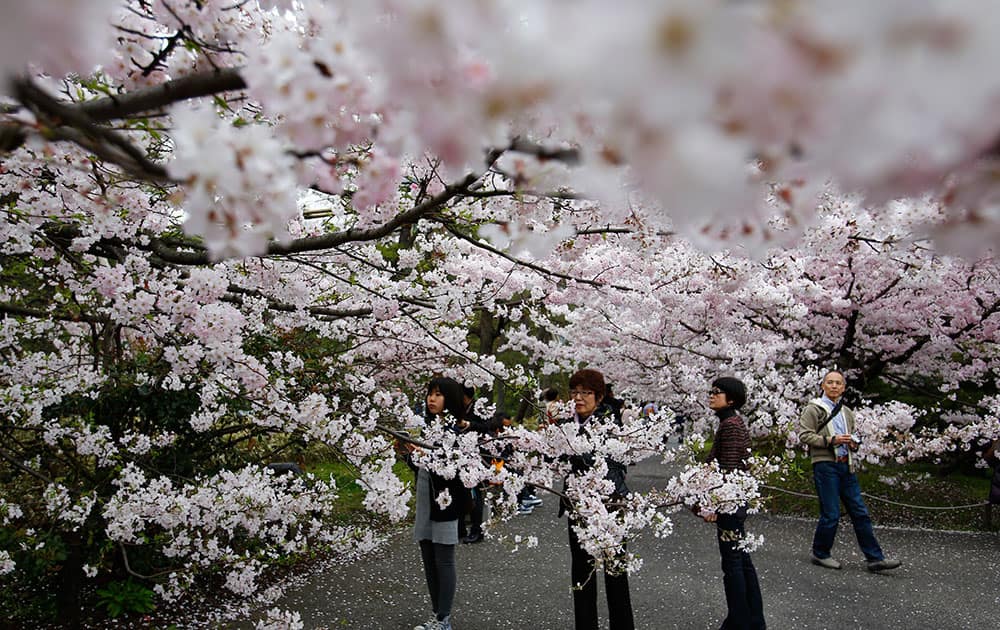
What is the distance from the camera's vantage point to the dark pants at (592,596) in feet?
13.6

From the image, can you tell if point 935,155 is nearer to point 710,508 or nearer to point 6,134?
point 6,134

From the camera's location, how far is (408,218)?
261 cm

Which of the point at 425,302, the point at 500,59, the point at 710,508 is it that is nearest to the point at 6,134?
the point at 500,59

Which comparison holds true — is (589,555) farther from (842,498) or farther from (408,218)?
(842,498)

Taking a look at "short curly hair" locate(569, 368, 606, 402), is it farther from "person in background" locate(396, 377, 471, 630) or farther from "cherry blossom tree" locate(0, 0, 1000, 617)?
"person in background" locate(396, 377, 471, 630)

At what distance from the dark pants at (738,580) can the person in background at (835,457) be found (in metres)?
1.96

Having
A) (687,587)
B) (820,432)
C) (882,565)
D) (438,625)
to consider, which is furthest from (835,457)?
(438,625)

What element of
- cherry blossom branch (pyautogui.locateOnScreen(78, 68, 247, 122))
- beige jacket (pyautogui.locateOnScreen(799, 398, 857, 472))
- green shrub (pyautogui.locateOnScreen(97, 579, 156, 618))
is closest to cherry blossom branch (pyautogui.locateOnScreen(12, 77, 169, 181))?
cherry blossom branch (pyautogui.locateOnScreen(78, 68, 247, 122))

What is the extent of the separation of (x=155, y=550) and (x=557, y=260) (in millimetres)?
3774

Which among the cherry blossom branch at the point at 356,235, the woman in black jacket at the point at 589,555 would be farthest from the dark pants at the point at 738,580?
the cherry blossom branch at the point at 356,235

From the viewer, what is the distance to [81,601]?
16.5ft

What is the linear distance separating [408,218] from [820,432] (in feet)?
16.0

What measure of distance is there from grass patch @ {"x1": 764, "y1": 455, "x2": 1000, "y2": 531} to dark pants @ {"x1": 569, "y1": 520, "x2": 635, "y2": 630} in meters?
4.09

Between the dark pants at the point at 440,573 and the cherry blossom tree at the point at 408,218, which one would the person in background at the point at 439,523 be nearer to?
the dark pants at the point at 440,573
